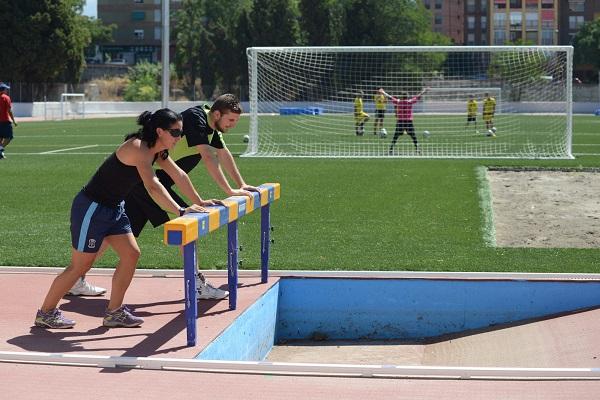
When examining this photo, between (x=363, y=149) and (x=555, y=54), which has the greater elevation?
(x=555, y=54)

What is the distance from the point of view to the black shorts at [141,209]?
28.4 feet

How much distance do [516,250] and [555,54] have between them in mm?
24048

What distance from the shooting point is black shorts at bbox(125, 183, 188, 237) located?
8.65 meters

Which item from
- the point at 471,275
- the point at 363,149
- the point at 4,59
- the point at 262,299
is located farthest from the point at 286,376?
the point at 4,59

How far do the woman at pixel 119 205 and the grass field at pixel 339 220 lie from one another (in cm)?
284

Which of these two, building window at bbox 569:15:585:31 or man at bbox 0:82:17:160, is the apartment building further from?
man at bbox 0:82:17:160

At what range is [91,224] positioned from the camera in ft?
24.5

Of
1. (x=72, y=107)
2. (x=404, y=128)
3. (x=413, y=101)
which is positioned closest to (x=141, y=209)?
(x=404, y=128)

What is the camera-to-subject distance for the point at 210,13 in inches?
4299

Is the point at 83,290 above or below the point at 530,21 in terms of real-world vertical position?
below

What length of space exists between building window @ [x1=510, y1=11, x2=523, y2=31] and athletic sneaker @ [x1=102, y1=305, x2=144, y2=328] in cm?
11390

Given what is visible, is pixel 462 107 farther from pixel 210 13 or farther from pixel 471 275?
pixel 210 13

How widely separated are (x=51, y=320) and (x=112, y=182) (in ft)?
3.68

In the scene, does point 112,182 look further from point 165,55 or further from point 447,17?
point 447,17
